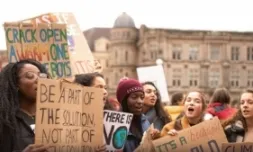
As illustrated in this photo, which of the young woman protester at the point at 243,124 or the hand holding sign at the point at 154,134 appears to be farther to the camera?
the young woman protester at the point at 243,124

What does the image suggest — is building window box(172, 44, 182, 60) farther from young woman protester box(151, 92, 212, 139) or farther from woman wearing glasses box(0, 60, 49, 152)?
woman wearing glasses box(0, 60, 49, 152)

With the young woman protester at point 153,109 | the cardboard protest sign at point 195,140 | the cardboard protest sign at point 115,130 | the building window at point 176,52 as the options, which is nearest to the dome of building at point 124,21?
the building window at point 176,52

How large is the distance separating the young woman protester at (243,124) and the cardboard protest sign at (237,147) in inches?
23.6

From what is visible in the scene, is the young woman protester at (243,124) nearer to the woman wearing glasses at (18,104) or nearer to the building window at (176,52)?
the woman wearing glasses at (18,104)

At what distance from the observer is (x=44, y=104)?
10.9ft

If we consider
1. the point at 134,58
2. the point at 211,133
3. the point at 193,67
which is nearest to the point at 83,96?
the point at 211,133

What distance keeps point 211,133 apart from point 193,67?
1986 inches

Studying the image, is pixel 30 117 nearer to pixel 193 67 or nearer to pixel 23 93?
pixel 23 93

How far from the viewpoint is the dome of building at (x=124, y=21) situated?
6333 cm

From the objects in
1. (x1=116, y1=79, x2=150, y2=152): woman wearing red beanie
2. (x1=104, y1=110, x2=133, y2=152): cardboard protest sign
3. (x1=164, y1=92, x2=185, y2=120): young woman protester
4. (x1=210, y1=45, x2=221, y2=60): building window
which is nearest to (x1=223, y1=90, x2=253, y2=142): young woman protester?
(x1=116, y1=79, x2=150, y2=152): woman wearing red beanie

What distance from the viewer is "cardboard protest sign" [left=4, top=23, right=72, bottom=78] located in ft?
16.6

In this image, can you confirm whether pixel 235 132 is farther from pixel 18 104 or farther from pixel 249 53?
pixel 249 53

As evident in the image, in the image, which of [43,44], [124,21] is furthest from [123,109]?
[124,21]

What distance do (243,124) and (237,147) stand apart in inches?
31.1
